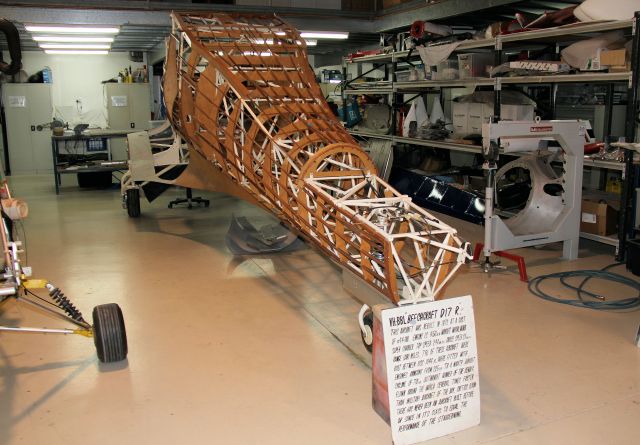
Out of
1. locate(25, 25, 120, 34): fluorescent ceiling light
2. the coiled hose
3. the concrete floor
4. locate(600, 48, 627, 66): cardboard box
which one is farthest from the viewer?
locate(25, 25, 120, 34): fluorescent ceiling light

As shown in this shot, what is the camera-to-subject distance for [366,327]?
12.0 feet

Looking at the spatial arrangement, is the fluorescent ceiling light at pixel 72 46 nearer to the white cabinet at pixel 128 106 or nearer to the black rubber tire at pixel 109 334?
the white cabinet at pixel 128 106

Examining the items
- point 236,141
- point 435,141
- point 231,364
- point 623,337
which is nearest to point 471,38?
point 435,141

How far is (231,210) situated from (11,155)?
6435 millimetres

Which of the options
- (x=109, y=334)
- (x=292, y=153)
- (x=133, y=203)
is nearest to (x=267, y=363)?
(x=109, y=334)

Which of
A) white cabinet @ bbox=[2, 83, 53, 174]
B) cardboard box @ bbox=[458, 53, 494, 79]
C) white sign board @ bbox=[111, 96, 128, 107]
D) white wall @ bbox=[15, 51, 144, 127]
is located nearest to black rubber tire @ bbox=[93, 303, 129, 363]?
cardboard box @ bbox=[458, 53, 494, 79]

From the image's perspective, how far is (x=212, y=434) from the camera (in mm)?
2842

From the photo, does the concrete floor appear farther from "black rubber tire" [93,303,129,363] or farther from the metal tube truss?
the metal tube truss

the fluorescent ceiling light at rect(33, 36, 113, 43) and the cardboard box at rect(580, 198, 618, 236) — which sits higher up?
the fluorescent ceiling light at rect(33, 36, 113, 43)

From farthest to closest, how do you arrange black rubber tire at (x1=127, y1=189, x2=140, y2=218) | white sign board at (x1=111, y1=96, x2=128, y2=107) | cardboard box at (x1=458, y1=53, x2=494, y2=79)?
1. white sign board at (x1=111, y1=96, x2=128, y2=107)
2. black rubber tire at (x1=127, y1=189, x2=140, y2=218)
3. cardboard box at (x1=458, y1=53, x2=494, y2=79)

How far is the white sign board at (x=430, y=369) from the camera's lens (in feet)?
8.77

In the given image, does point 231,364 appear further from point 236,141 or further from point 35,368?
point 236,141

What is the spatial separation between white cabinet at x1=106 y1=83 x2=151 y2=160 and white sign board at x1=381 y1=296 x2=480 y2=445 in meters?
10.6

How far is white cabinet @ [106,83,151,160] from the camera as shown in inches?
485
